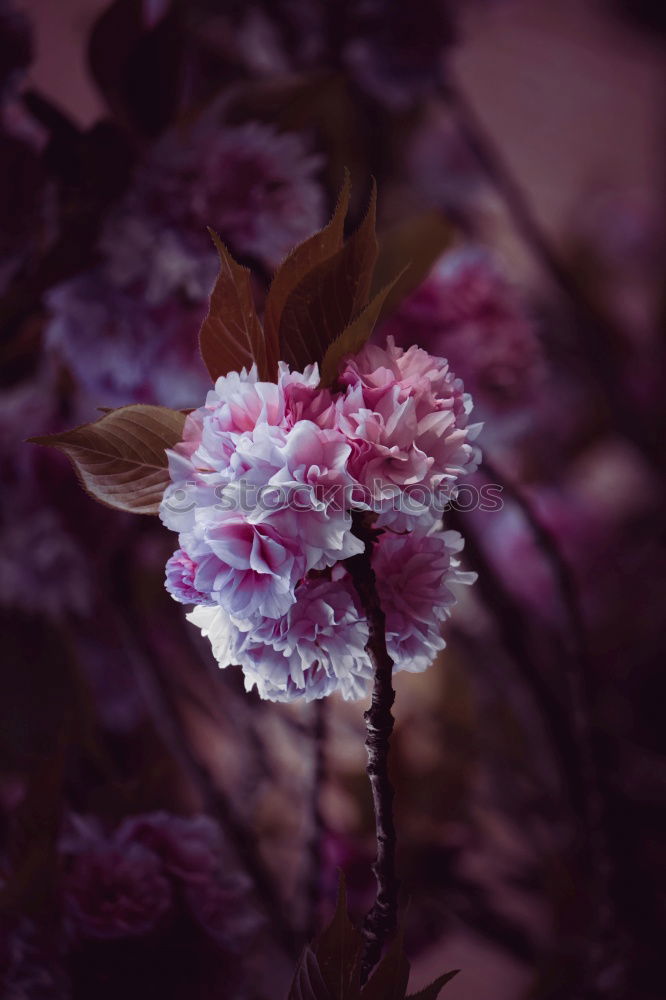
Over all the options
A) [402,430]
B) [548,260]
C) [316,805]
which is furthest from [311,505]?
[548,260]

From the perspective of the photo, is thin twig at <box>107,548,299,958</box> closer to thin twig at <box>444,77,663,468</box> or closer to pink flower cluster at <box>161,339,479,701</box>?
pink flower cluster at <box>161,339,479,701</box>

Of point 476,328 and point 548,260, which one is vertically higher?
point 548,260

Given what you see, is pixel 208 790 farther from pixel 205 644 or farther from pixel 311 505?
pixel 311 505

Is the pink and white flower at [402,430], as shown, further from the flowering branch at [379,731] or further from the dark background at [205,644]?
the dark background at [205,644]

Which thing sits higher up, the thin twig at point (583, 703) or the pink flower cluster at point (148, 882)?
the thin twig at point (583, 703)

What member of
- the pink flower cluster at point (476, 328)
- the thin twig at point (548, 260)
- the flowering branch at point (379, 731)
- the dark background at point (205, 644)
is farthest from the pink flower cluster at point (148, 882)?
the thin twig at point (548, 260)
